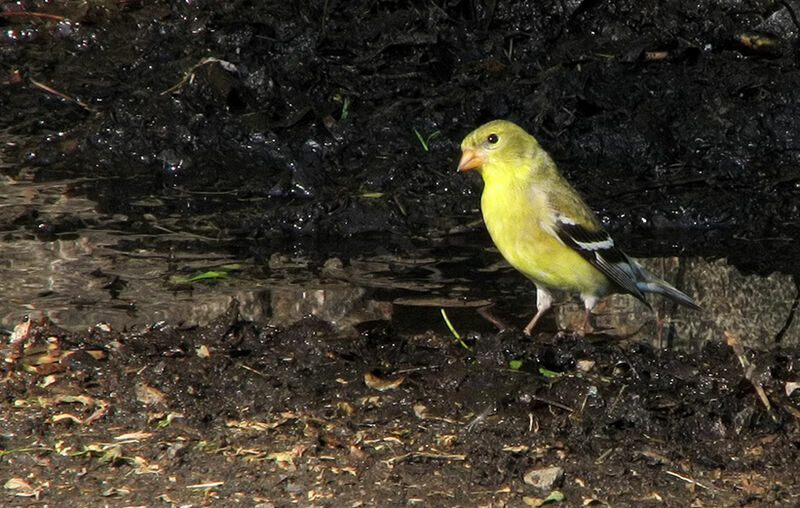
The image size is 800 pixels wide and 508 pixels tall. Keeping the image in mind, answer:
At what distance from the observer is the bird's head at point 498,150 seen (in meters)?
6.32

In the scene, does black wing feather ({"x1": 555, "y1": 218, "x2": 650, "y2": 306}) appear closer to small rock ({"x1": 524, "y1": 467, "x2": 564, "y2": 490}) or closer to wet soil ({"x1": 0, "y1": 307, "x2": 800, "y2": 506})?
wet soil ({"x1": 0, "y1": 307, "x2": 800, "y2": 506})

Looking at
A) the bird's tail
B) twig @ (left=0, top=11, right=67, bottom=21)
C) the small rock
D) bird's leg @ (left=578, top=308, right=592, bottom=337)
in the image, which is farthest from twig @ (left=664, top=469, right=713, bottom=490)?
twig @ (left=0, top=11, right=67, bottom=21)

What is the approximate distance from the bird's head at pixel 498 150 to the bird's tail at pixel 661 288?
902mm

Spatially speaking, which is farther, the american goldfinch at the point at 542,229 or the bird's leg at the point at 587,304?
the bird's leg at the point at 587,304

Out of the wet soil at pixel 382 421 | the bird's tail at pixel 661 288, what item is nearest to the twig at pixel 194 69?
the wet soil at pixel 382 421

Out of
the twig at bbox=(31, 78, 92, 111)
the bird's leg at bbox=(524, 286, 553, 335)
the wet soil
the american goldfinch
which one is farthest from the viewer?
the twig at bbox=(31, 78, 92, 111)

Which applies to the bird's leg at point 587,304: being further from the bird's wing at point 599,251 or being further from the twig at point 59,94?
the twig at point 59,94

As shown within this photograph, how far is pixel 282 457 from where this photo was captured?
15.6ft

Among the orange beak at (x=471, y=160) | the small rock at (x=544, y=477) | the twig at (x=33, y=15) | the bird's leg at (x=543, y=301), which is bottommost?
the small rock at (x=544, y=477)

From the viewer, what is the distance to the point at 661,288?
6.55m

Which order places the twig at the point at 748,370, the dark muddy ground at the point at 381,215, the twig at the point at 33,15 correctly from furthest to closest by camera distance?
the twig at the point at 33,15
the twig at the point at 748,370
the dark muddy ground at the point at 381,215

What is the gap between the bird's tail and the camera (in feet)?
21.3

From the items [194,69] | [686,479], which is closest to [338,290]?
[686,479]

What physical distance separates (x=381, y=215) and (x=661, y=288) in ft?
6.09
